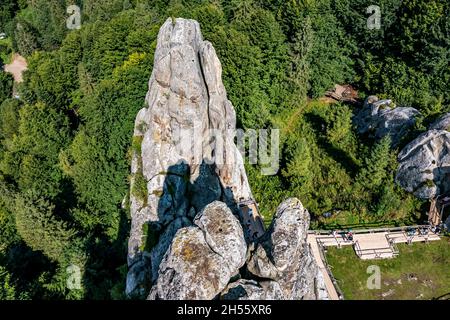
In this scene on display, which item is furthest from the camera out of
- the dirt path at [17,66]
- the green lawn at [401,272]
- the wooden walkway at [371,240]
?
the dirt path at [17,66]

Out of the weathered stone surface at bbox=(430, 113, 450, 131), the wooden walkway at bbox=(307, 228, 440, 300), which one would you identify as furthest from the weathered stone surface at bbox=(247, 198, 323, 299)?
the weathered stone surface at bbox=(430, 113, 450, 131)

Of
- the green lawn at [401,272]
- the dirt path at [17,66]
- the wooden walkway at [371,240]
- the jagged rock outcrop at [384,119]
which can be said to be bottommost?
the green lawn at [401,272]

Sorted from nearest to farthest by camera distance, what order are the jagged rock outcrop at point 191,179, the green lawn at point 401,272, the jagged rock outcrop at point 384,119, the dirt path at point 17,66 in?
the jagged rock outcrop at point 191,179
the green lawn at point 401,272
the jagged rock outcrop at point 384,119
the dirt path at point 17,66

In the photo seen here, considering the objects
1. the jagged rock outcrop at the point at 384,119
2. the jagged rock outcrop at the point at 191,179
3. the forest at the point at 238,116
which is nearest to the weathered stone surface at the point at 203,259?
the jagged rock outcrop at the point at 191,179

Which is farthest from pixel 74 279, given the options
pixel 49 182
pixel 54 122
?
pixel 54 122

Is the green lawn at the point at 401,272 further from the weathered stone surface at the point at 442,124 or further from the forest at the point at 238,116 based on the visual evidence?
the weathered stone surface at the point at 442,124

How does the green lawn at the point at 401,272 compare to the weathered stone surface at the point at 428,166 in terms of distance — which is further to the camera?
the weathered stone surface at the point at 428,166
